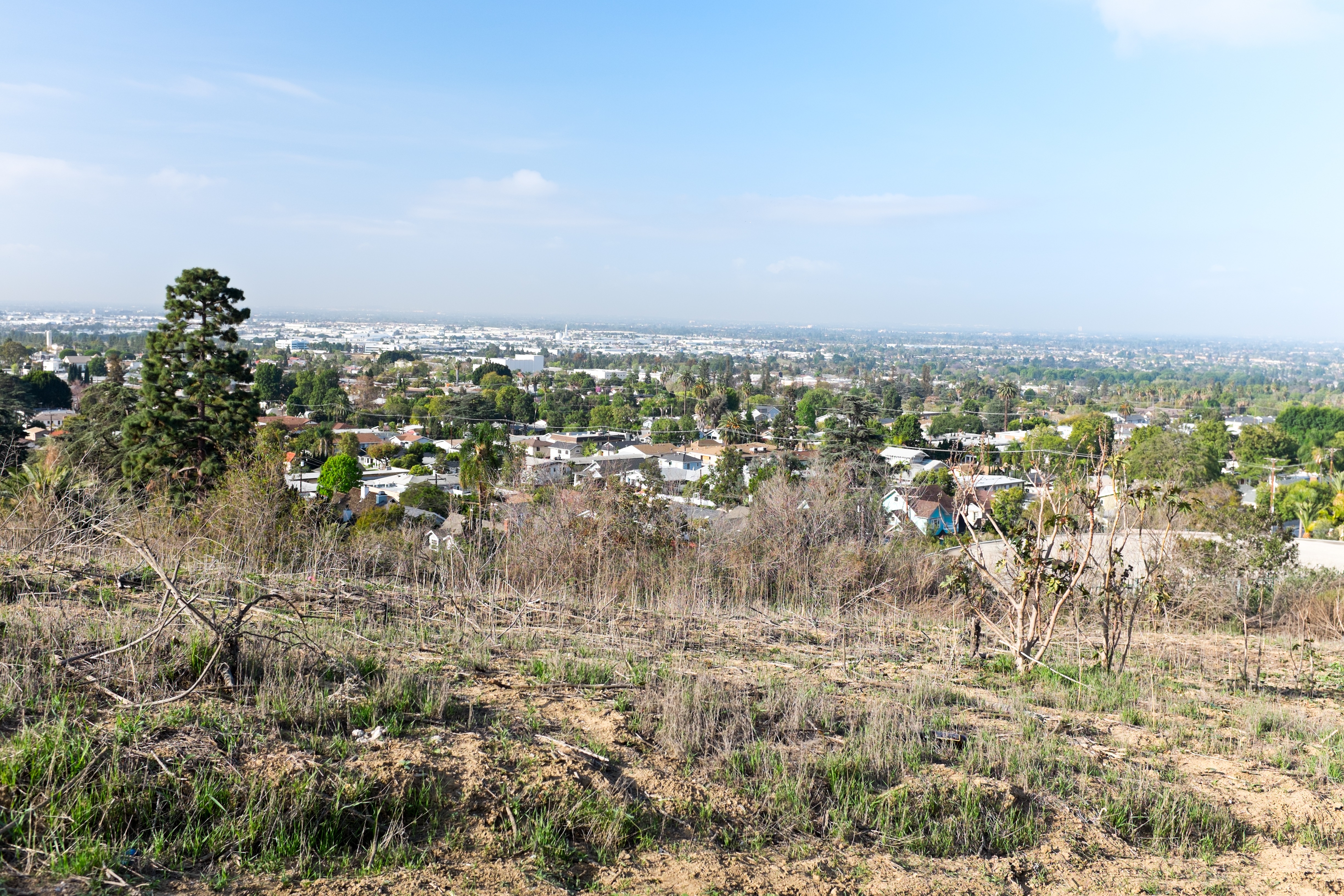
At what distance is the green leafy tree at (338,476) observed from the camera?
1190 inches

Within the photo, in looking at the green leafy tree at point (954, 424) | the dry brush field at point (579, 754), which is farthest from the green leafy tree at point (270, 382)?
the dry brush field at point (579, 754)

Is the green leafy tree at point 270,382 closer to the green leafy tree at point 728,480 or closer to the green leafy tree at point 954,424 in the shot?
the green leafy tree at point 728,480

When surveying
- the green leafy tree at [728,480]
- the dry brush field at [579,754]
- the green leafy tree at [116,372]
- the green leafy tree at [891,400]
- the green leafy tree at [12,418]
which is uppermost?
the green leafy tree at [116,372]

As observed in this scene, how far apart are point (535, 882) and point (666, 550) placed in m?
9.05

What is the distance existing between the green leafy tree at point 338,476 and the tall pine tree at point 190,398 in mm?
10139

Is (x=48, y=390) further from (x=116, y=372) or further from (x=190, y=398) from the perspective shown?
(x=190, y=398)

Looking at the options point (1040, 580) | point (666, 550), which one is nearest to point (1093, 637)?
point (1040, 580)

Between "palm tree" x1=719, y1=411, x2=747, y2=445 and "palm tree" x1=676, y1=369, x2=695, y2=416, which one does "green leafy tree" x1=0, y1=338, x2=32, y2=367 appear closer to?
"palm tree" x1=676, y1=369, x2=695, y2=416

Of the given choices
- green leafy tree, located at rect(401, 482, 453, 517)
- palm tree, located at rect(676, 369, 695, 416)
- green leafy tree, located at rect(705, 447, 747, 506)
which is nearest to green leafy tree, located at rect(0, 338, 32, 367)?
palm tree, located at rect(676, 369, 695, 416)

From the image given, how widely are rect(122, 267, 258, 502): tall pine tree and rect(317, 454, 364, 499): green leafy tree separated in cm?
1014

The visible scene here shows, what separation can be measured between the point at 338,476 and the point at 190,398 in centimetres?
1127

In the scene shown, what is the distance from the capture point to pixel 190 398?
64.1ft

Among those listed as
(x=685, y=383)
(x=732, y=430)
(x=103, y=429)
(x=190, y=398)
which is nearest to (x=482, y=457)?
(x=103, y=429)

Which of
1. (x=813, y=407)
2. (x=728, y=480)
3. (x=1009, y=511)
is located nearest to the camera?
(x=1009, y=511)
